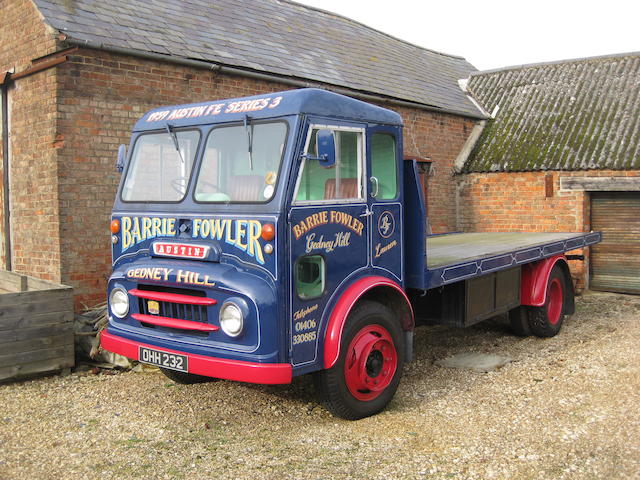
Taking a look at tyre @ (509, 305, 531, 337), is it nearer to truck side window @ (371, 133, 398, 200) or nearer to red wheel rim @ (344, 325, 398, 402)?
red wheel rim @ (344, 325, 398, 402)

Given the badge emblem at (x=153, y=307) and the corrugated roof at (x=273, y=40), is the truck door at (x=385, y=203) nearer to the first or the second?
the badge emblem at (x=153, y=307)

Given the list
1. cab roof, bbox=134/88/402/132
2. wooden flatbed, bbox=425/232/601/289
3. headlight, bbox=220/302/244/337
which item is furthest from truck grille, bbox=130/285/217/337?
wooden flatbed, bbox=425/232/601/289

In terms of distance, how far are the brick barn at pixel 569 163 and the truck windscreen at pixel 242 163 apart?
9.15m

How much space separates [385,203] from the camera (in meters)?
5.29

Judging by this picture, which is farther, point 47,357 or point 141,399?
point 47,357

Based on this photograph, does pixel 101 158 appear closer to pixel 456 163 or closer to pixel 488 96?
pixel 456 163

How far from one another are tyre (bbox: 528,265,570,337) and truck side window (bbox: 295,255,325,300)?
4.25 m

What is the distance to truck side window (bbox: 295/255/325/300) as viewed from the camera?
181 inches

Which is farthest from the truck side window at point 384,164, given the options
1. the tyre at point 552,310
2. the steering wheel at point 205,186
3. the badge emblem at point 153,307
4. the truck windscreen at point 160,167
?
the tyre at point 552,310

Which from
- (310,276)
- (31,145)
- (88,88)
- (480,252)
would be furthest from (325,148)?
(31,145)

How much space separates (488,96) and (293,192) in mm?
12022

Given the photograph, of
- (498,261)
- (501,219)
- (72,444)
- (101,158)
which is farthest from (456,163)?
(72,444)

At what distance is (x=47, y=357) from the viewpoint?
6355mm

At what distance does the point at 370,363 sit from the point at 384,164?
1650mm
